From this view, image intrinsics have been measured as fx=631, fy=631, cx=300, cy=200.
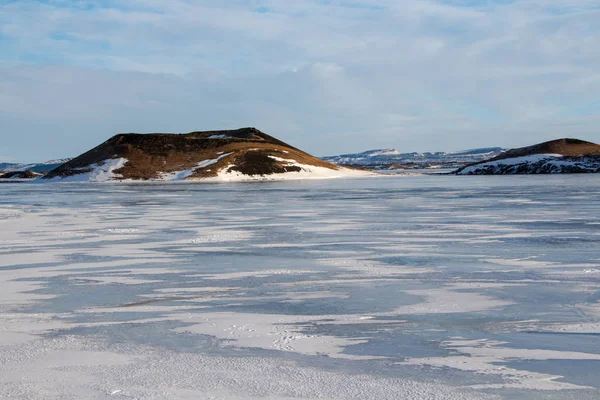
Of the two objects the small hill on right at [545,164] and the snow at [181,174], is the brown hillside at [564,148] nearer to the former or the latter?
the small hill on right at [545,164]

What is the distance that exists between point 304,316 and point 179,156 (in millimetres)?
109592

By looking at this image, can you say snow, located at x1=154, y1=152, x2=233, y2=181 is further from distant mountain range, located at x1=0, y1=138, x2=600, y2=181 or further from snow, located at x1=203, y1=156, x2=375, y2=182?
snow, located at x1=203, y1=156, x2=375, y2=182

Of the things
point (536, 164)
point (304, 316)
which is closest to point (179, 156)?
point (536, 164)

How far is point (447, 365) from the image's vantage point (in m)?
5.93

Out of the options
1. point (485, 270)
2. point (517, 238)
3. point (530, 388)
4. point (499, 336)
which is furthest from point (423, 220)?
point (530, 388)

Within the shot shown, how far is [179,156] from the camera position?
377ft

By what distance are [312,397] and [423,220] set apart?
16.2 meters

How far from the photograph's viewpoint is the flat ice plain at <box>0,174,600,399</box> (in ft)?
18.2

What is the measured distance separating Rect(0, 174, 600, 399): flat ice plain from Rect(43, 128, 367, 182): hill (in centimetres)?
8102

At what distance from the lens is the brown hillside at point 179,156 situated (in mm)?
102062

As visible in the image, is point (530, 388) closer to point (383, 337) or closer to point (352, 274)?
point (383, 337)

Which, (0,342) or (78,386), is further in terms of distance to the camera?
(0,342)

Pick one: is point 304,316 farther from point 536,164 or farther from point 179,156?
point 179,156

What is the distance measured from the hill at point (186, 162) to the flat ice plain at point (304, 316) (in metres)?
81.0
